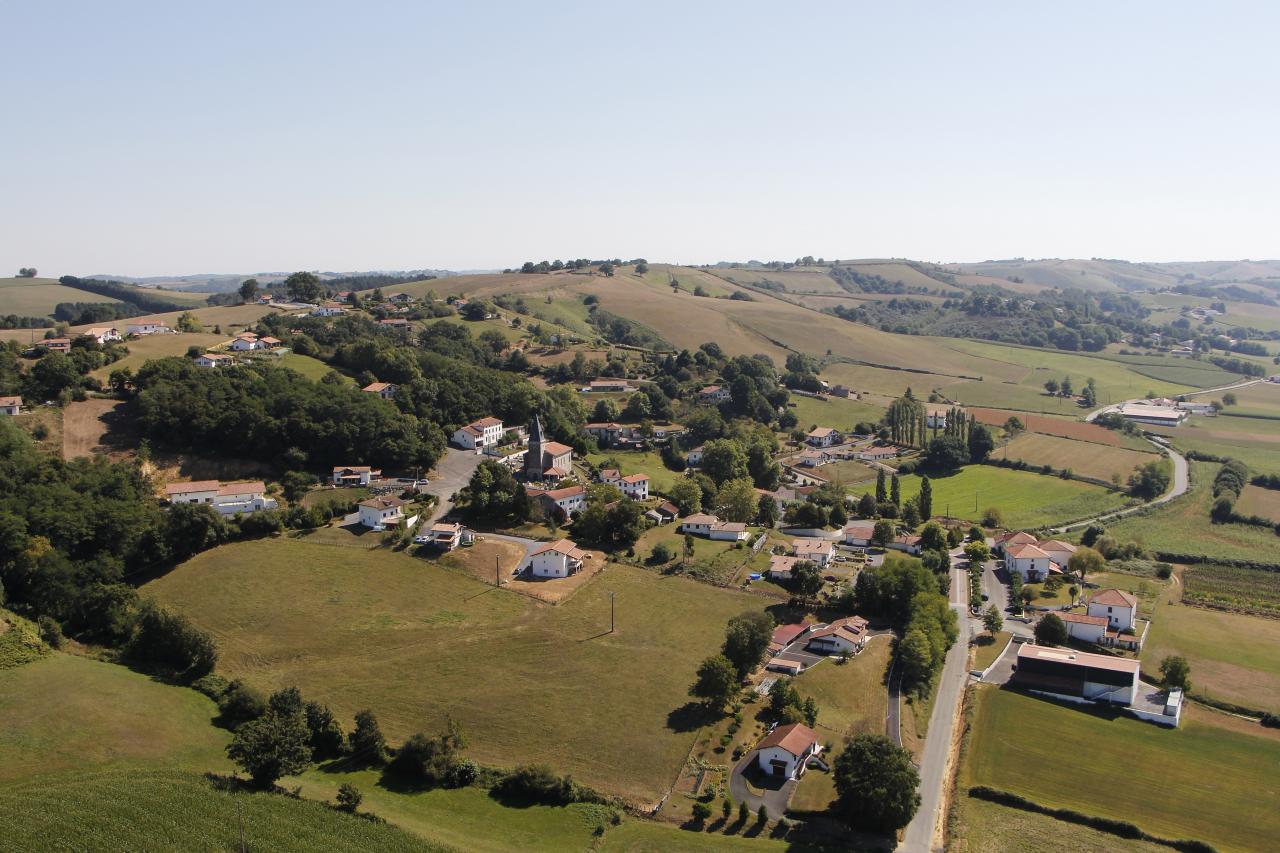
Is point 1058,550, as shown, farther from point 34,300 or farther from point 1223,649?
point 34,300

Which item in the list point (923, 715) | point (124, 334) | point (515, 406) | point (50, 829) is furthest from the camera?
point (124, 334)

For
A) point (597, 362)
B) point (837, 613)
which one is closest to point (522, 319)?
point (597, 362)

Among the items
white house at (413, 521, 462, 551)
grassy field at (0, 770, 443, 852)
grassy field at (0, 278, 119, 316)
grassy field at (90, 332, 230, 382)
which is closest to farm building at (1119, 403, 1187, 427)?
white house at (413, 521, 462, 551)

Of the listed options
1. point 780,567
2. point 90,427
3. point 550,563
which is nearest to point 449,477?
point 550,563

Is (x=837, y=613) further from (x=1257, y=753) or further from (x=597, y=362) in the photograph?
(x=597, y=362)

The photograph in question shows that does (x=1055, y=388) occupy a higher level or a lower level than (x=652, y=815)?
higher

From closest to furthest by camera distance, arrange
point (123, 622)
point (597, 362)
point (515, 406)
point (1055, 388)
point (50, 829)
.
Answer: point (50, 829)
point (123, 622)
point (515, 406)
point (597, 362)
point (1055, 388)

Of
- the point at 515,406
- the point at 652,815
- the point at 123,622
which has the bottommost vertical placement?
the point at 652,815

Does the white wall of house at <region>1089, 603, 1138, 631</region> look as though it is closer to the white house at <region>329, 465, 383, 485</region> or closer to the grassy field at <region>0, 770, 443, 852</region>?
the grassy field at <region>0, 770, 443, 852</region>
